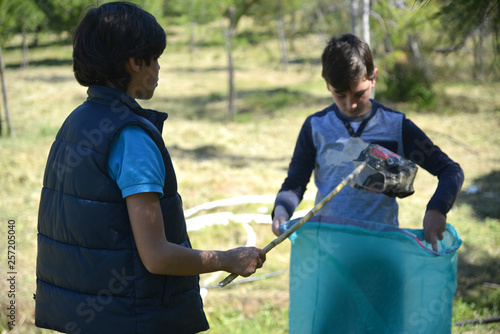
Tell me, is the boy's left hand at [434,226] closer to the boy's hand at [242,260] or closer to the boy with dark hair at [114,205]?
the boy's hand at [242,260]

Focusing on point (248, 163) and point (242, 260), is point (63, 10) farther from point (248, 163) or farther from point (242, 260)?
point (242, 260)

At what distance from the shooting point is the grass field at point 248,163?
337 centimetres

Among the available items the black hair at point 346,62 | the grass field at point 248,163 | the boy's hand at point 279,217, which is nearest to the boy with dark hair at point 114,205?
the boy's hand at point 279,217

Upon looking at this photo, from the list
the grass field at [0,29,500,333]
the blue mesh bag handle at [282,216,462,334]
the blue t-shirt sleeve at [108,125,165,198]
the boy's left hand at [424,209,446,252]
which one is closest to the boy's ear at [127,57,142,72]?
the blue t-shirt sleeve at [108,125,165,198]

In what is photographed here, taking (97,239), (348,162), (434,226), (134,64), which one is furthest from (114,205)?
(434,226)

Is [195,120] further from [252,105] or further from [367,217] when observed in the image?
[367,217]

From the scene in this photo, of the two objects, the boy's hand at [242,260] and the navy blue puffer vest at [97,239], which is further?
the boy's hand at [242,260]

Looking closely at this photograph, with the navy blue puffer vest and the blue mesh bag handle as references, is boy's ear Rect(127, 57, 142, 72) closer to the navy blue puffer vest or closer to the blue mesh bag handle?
the navy blue puffer vest

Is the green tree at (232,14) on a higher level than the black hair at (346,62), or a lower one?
higher

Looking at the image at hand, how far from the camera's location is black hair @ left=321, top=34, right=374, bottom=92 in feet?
6.28

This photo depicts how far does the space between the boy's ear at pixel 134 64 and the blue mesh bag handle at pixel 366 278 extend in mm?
875

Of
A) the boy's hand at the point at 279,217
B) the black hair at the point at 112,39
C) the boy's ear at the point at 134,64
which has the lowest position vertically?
the boy's hand at the point at 279,217

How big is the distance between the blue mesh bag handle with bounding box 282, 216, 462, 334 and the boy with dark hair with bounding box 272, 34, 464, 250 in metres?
0.10

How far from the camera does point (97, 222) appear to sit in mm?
1241
